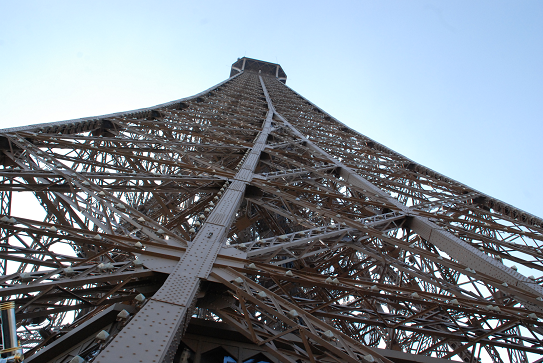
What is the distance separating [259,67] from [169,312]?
177ft

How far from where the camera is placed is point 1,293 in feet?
10.5

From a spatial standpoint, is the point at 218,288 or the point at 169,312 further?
the point at 218,288

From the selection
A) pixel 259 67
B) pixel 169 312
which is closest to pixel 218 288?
pixel 169 312

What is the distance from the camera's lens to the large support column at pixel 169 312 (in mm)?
2732

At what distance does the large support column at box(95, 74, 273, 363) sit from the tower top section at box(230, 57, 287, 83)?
51.0 metres

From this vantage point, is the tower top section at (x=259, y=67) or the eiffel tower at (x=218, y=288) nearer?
the eiffel tower at (x=218, y=288)

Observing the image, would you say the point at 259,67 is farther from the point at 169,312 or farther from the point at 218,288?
the point at 169,312

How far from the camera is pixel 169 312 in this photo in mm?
3244

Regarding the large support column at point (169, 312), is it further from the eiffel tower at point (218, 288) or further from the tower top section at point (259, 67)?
the tower top section at point (259, 67)

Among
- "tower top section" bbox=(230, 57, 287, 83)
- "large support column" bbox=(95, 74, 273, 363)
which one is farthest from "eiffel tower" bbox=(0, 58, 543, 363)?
"tower top section" bbox=(230, 57, 287, 83)

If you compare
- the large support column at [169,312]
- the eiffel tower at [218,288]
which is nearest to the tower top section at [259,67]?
the eiffel tower at [218,288]

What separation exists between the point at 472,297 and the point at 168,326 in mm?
4050

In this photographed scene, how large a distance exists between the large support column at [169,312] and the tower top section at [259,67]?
51.0 m

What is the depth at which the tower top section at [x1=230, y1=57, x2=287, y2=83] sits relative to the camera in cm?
5369
